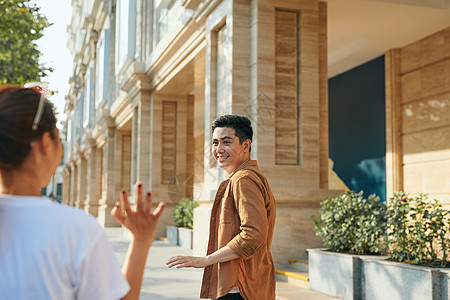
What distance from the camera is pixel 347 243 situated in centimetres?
632

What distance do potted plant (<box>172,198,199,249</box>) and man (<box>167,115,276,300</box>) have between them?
32.0ft

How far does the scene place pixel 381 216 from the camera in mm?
5965

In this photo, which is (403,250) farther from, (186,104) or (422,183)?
(186,104)

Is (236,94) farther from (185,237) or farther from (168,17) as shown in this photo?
(168,17)

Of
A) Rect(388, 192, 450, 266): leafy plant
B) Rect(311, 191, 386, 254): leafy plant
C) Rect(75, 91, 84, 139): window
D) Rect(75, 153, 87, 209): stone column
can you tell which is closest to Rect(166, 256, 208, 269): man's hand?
Rect(388, 192, 450, 266): leafy plant

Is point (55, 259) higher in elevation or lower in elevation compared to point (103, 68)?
lower

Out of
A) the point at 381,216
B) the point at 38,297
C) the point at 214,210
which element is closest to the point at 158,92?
the point at 381,216

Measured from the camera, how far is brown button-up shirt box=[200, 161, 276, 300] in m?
2.52

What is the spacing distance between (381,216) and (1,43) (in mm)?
16173

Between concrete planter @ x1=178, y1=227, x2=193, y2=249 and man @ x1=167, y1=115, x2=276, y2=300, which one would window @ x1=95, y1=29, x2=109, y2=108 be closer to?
concrete planter @ x1=178, y1=227, x2=193, y2=249

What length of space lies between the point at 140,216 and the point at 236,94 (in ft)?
23.1

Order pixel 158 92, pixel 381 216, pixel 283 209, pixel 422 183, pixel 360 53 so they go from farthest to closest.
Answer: pixel 158 92
pixel 360 53
pixel 422 183
pixel 283 209
pixel 381 216

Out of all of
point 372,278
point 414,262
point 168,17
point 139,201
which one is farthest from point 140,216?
point 168,17

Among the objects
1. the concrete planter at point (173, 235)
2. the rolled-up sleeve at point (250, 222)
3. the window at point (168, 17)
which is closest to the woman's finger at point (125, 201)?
the rolled-up sleeve at point (250, 222)
